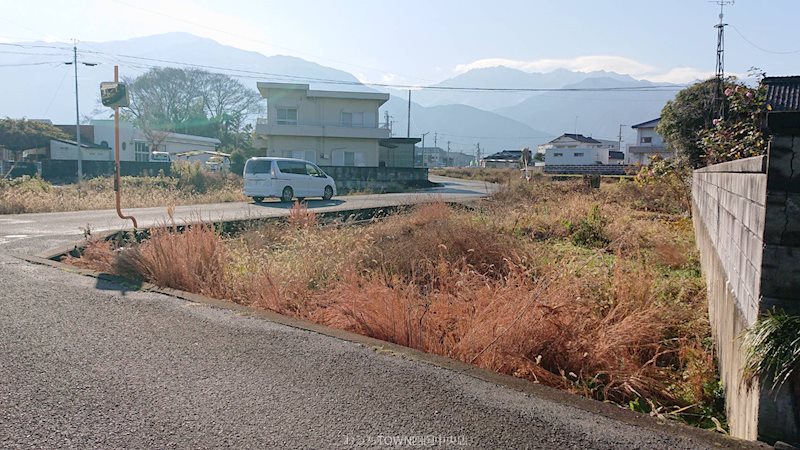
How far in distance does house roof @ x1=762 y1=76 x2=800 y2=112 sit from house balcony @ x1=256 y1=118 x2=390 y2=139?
24023 millimetres

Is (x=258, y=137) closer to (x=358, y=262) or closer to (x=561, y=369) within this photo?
(x=358, y=262)

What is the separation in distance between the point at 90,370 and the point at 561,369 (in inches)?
119

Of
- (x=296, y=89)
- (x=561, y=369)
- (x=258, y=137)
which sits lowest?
(x=561, y=369)

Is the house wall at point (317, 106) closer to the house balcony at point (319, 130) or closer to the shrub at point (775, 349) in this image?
the house balcony at point (319, 130)

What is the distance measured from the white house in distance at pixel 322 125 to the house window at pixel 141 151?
17.2 metres

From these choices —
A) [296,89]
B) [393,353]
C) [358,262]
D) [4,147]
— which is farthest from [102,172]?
[393,353]

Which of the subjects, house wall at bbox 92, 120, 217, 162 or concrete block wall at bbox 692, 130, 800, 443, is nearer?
concrete block wall at bbox 692, 130, 800, 443

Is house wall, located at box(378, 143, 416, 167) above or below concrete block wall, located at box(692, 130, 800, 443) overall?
above

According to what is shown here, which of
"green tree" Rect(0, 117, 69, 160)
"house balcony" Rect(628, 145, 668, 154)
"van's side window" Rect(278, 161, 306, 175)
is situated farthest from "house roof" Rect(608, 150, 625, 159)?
"van's side window" Rect(278, 161, 306, 175)

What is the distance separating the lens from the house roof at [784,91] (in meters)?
22.2

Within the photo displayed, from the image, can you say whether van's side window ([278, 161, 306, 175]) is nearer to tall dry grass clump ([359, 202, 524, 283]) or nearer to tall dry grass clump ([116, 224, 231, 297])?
tall dry grass clump ([359, 202, 524, 283])

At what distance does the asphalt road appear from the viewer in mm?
2730

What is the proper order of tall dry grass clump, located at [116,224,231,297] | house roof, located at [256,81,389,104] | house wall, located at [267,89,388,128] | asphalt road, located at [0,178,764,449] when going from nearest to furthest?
asphalt road, located at [0,178,764,449]
tall dry grass clump, located at [116,224,231,297]
house roof, located at [256,81,389,104]
house wall, located at [267,89,388,128]

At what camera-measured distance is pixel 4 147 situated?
40562mm
